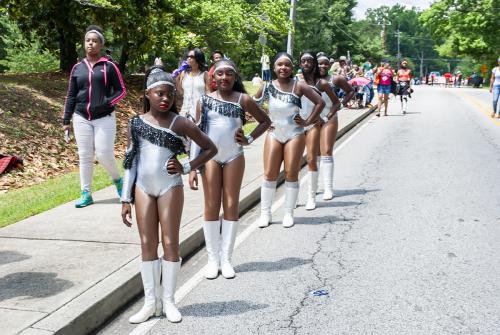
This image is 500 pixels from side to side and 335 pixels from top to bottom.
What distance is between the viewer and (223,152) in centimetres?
556

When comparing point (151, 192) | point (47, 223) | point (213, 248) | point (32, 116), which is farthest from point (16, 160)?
point (151, 192)

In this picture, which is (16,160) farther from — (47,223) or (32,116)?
(47,223)

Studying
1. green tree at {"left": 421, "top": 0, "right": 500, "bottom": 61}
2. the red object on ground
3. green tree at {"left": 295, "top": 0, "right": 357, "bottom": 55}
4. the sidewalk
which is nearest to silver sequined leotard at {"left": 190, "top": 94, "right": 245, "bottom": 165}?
the sidewalk

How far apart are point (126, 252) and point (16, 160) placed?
5533 millimetres

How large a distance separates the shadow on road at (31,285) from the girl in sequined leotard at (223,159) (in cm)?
132

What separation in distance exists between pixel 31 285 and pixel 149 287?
A: 3.39ft

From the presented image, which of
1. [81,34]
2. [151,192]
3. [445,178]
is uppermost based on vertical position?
[81,34]

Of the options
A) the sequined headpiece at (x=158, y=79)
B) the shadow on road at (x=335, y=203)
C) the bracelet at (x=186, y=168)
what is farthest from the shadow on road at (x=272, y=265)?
the shadow on road at (x=335, y=203)

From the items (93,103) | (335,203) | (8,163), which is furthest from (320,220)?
(8,163)

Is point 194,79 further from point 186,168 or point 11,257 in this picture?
point 186,168

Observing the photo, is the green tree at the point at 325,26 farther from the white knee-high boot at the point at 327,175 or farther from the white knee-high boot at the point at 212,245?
the white knee-high boot at the point at 212,245

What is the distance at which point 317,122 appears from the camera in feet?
26.0

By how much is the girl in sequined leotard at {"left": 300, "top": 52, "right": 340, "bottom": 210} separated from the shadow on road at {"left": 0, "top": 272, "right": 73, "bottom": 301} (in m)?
4.05

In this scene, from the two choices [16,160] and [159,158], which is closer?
[159,158]
